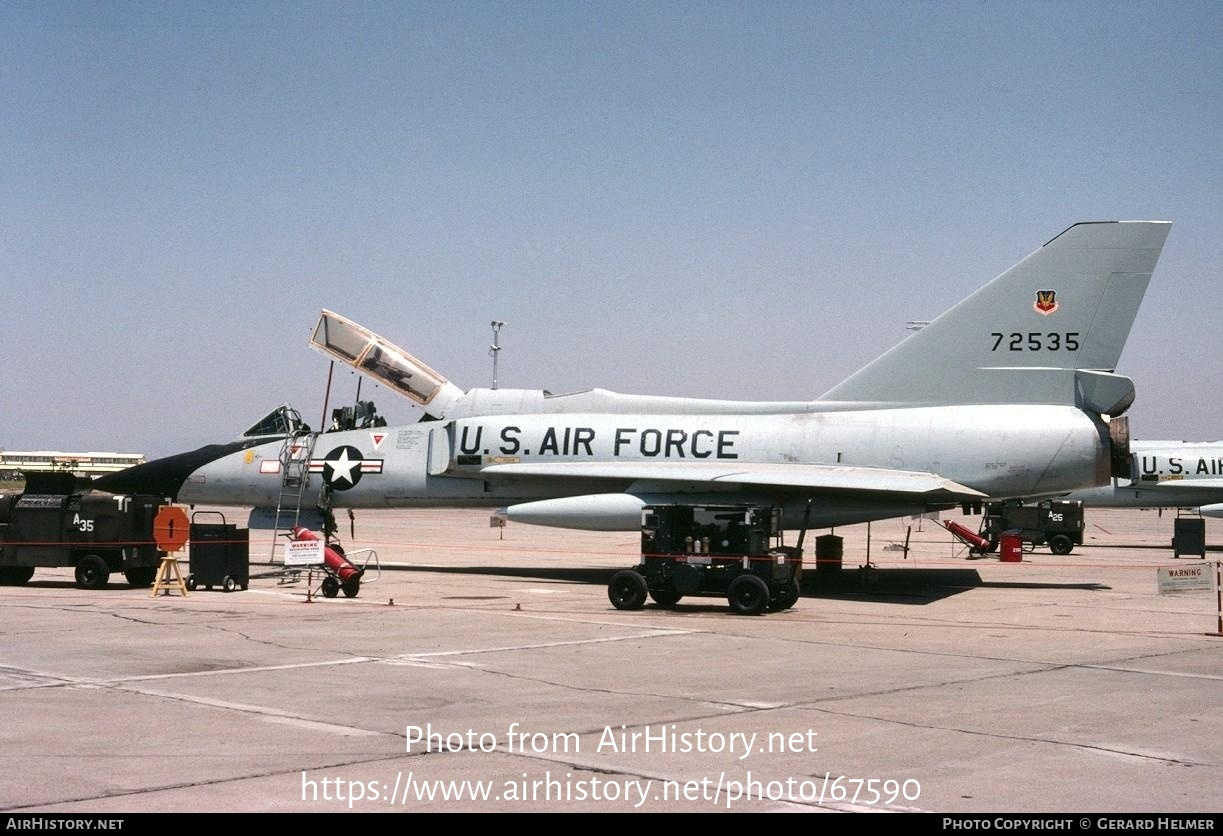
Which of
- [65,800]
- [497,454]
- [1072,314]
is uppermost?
[1072,314]

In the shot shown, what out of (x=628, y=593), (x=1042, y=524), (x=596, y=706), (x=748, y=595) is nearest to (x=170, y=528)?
(x=628, y=593)

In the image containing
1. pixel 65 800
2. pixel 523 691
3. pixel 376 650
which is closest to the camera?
pixel 65 800

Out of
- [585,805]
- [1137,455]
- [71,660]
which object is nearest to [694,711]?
[585,805]

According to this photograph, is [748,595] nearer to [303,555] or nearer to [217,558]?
[303,555]

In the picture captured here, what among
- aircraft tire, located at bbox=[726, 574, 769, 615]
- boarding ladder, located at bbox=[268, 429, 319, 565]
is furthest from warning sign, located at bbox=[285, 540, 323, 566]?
aircraft tire, located at bbox=[726, 574, 769, 615]

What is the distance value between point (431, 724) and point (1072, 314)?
1543cm

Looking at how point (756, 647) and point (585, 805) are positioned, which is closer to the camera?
point (585, 805)

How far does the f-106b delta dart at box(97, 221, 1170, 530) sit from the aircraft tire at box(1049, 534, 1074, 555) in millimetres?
13450

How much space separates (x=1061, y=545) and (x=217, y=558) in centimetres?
2414

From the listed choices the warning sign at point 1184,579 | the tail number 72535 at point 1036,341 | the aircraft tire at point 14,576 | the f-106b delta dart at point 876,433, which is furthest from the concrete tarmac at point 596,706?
the tail number 72535 at point 1036,341

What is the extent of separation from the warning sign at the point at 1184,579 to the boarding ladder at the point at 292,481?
14994mm

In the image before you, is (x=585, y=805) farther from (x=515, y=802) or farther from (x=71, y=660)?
(x=71, y=660)

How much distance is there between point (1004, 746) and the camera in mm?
7594

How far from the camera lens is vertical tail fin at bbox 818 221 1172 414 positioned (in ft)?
65.0
